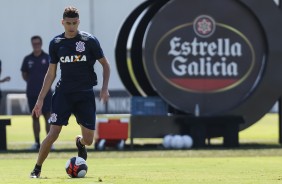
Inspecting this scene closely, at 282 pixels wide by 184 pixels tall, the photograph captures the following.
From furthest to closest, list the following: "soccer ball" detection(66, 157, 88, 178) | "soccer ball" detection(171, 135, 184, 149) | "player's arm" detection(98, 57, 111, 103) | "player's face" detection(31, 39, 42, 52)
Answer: "player's face" detection(31, 39, 42, 52)
"soccer ball" detection(171, 135, 184, 149)
"soccer ball" detection(66, 157, 88, 178)
"player's arm" detection(98, 57, 111, 103)

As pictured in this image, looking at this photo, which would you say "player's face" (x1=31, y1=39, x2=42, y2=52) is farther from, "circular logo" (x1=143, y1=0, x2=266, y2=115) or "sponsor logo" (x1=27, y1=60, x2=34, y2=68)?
"circular logo" (x1=143, y1=0, x2=266, y2=115)

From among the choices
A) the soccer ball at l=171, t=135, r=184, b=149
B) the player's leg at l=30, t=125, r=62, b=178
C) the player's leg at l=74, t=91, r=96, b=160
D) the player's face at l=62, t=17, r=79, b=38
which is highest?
the player's face at l=62, t=17, r=79, b=38

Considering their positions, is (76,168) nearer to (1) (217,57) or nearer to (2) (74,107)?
(2) (74,107)

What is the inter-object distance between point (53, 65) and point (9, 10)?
86.8 ft

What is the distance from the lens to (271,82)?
2364 centimetres

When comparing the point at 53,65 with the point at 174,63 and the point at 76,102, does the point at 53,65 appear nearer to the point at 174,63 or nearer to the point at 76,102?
the point at 76,102

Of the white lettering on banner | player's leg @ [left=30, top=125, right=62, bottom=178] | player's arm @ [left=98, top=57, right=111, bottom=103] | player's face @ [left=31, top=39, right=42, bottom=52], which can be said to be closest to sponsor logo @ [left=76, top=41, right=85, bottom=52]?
player's arm @ [left=98, top=57, right=111, bottom=103]

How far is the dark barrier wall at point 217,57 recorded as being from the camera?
23203 millimetres

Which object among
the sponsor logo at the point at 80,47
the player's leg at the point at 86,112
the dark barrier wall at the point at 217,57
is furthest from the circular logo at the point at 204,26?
the sponsor logo at the point at 80,47

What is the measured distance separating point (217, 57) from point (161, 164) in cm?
609

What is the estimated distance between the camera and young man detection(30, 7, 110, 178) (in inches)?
562

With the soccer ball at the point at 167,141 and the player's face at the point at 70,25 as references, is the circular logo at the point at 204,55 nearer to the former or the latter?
the soccer ball at the point at 167,141

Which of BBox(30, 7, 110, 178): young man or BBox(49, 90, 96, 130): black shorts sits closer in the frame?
BBox(30, 7, 110, 178): young man

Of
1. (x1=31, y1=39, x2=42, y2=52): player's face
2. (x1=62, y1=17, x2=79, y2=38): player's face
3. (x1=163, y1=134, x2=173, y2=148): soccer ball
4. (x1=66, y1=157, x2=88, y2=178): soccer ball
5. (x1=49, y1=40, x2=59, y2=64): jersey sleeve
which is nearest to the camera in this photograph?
(x1=62, y1=17, x2=79, y2=38): player's face
